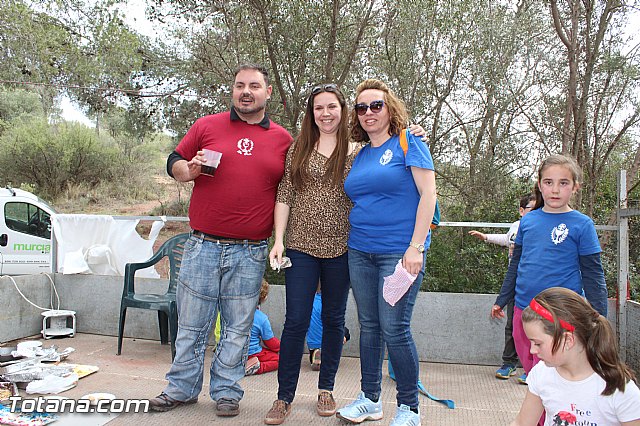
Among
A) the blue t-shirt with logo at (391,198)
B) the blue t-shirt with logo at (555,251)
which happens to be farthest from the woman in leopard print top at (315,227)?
the blue t-shirt with logo at (555,251)

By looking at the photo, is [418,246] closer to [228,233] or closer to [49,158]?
[228,233]

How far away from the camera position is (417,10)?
7512 mm

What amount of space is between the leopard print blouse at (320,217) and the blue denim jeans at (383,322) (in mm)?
140

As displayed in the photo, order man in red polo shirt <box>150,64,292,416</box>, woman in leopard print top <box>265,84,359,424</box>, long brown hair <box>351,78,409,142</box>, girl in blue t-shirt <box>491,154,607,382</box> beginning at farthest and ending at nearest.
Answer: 1. man in red polo shirt <box>150,64,292,416</box>
2. woman in leopard print top <box>265,84,359,424</box>
3. long brown hair <box>351,78,409,142</box>
4. girl in blue t-shirt <box>491,154,607,382</box>

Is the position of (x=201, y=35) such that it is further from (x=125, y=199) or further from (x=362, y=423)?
(x=125, y=199)

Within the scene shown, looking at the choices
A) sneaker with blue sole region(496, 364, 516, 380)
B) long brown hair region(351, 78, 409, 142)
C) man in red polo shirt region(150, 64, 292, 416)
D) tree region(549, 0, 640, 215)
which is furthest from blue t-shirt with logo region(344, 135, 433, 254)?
tree region(549, 0, 640, 215)

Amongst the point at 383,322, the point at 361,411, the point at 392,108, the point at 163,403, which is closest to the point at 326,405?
the point at 361,411

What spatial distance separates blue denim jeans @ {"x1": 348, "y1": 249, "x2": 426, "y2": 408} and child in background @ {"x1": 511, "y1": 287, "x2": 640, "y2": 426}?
804mm

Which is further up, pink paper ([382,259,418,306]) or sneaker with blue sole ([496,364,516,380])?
→ pink paper ([382,259,418,306])

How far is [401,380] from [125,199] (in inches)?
629

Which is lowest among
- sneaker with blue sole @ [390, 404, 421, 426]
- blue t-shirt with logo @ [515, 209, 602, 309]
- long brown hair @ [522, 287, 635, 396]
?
sneaker with blue sole @ [390, 404, 421, 426]

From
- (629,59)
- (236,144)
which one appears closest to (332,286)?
(236,144)

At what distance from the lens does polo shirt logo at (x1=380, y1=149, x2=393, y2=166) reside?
2.74 metres

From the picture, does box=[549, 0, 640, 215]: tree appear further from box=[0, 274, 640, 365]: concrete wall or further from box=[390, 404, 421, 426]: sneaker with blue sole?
box=[390, 404, 421, 426]: sneaker with blue sole
